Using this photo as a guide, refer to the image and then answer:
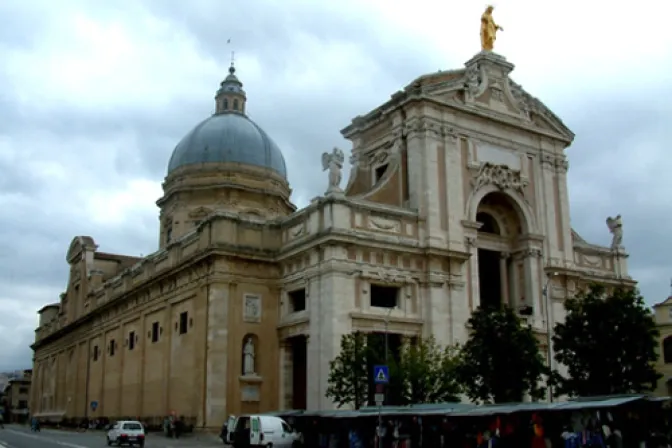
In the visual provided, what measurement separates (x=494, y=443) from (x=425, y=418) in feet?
12.8

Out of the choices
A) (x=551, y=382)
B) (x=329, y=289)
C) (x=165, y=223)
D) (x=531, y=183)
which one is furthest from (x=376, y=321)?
(x=165, y=223)

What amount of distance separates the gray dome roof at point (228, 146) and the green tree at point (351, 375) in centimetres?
3082

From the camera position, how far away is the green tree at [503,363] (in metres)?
32.7

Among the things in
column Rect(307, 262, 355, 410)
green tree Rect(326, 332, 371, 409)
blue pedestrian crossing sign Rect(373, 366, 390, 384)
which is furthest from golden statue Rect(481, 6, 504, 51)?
blue pedestrian crossing sign Rect(373, 366, 390, 384)

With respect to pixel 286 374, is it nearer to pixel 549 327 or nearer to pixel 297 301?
pixel 297 301

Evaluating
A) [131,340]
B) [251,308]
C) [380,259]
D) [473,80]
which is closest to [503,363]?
[380,259]

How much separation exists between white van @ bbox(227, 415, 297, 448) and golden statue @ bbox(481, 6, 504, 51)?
26639mm

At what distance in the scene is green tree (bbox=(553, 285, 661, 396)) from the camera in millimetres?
30453

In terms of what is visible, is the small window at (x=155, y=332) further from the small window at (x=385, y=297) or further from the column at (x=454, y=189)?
the column at (x=454, y=189)

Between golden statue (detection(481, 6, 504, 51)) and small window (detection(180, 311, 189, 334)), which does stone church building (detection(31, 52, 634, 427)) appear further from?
golden statue (detection(481, 6, 504, 51))

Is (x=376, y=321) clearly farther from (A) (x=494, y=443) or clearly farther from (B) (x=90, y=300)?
(B) (x=90, y=300)

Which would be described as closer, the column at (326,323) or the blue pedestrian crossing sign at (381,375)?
the blue pedestrian crossing sign at (381,375)

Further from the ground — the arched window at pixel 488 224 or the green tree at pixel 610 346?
the arched window at pixel 488 224

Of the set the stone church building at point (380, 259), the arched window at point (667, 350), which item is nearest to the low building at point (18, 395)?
the stone church building at point (380, 259)
